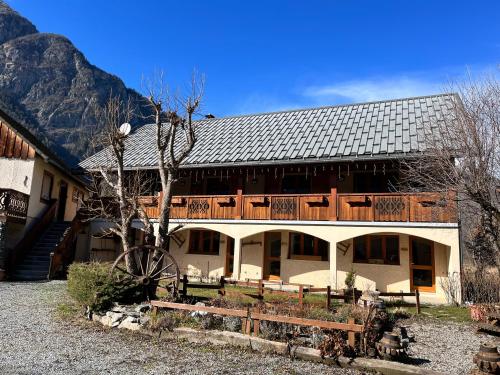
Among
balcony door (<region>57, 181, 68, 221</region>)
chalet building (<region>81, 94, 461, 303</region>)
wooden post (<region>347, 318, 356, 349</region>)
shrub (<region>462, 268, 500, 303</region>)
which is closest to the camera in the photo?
wooden post (<region>347, 318, 356, 349</region>)

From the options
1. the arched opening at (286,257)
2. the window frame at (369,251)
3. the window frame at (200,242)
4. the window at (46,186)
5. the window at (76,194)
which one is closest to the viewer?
the window frame at (369,251)

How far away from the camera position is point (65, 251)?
719 inches

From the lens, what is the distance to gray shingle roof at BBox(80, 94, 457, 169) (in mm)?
16672

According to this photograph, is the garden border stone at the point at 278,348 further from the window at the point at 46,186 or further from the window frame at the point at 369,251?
the window at the point at 46,186

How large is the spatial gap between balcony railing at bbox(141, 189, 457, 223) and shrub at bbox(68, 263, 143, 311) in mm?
8007

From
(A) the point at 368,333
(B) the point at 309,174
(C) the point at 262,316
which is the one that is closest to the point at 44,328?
(C) the point at 262,316

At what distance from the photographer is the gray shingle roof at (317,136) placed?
54.7ft

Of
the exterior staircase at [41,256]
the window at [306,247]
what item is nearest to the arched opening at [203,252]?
the window at [306,247]

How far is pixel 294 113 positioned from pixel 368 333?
17.2 meters

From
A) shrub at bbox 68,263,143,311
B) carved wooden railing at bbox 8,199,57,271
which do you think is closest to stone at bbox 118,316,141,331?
shrub at bbox 68,263,143,311

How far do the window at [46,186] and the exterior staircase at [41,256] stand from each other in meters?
1.45

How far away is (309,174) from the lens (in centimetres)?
1816

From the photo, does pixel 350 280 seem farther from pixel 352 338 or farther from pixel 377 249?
pixel 352 338

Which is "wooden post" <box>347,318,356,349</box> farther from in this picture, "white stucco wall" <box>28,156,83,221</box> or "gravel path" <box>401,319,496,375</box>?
"white stucco wall" <box>28,156,83,221</box>
